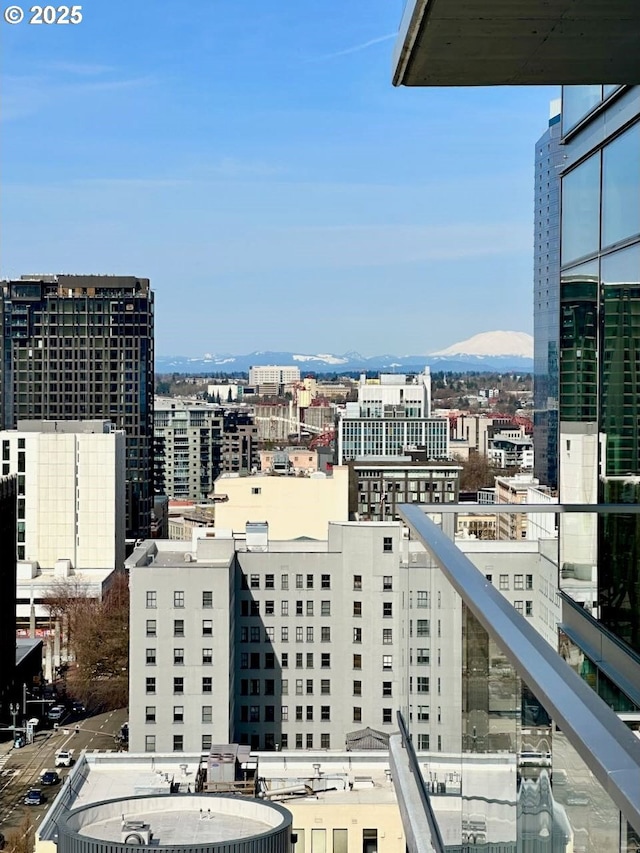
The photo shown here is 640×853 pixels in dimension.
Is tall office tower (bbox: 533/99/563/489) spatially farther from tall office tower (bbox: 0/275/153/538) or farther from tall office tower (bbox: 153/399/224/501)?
tall office tower (bbox: 153/399/224/501)

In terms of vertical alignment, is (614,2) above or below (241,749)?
above

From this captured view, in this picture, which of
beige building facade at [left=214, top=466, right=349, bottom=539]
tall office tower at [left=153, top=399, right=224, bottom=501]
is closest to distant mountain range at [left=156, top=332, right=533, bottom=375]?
tall office tower at [left=153, top=399, right=224, bottom=501]

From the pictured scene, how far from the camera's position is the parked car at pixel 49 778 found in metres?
18.4

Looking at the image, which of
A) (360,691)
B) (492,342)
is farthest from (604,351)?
(492,342)

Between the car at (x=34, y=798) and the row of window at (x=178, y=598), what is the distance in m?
3.53

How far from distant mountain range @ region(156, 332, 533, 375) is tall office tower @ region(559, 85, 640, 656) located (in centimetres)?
10121

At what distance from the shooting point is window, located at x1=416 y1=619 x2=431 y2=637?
6.85 feet

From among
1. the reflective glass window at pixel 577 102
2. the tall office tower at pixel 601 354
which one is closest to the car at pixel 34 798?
the tall office tower at pixel 601 354

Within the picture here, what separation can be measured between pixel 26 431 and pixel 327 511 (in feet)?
45.4

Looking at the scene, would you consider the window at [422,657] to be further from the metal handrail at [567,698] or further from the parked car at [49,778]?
the parked car at [49,778]

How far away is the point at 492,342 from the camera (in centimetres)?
12581

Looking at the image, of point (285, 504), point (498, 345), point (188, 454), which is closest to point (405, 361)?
point (498, 345)

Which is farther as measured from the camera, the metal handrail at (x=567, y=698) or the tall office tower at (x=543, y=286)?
the tall office tower at (x=543, y=286)

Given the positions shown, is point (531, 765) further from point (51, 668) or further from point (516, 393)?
point (516, 393)
